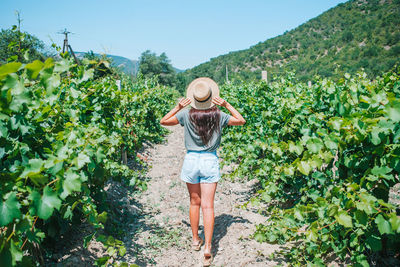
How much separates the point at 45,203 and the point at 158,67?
55.5m

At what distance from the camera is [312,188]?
3.01m

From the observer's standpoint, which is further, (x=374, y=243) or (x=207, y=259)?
(x=207, y=259)

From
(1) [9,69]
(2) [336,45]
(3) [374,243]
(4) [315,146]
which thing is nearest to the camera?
(1) [9,69]

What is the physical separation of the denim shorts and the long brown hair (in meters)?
0.16

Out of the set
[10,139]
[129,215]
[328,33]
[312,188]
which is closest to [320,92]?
[312,188]

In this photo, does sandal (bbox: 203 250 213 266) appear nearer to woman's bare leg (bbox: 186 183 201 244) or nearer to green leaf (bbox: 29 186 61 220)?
woman's bare leg (bbox: 186 183 201 244)

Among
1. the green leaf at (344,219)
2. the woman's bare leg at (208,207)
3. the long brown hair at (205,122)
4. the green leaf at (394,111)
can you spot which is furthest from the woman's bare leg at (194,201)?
the green leaf at (394,111)

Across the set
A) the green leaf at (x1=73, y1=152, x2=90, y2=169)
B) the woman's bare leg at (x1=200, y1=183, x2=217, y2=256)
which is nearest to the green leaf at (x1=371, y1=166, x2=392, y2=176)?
the woman's bare leg at (x1=200, y1=183, x2=217, y2=256)

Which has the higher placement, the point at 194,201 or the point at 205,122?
the point at 205,122

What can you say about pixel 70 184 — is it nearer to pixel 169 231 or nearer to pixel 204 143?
pixel 204 143

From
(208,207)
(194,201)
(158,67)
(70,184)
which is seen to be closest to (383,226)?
(208,207)

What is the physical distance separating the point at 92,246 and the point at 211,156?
5.59 feet

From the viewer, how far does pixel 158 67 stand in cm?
5456

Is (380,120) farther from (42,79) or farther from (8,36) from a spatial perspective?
(8,36)
